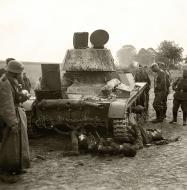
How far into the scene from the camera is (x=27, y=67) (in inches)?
1629

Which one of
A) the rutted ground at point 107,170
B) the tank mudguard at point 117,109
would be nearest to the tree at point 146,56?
the rutted ground at point 107,170

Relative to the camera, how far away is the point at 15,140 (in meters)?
6.21

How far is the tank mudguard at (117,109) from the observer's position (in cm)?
816

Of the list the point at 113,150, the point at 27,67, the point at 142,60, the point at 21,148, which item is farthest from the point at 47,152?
the point at 142,60

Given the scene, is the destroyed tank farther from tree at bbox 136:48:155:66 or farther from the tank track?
tree at bbox 136:48:155:66

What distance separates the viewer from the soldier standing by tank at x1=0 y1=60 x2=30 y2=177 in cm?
619

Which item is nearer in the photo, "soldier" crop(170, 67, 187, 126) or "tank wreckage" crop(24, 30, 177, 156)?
"tank wreckage" crop(24, 30, 177, 156)

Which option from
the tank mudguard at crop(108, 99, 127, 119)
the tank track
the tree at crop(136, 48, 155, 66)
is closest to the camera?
the tank mudguard at crop(108, 99, 127, 119)

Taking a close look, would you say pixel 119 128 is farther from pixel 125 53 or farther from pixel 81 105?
pixel 125 53

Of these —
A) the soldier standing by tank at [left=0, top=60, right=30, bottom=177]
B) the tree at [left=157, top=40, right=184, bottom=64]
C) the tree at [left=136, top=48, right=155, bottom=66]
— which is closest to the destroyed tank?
the soldier standing by tank at [left=0, top=60, right=30, bottom=177]

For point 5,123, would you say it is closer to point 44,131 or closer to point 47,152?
point 47,152

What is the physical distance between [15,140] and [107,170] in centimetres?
159

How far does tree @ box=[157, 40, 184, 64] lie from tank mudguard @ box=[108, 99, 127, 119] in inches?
1291

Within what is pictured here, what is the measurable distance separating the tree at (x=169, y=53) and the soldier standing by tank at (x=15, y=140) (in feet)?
115
